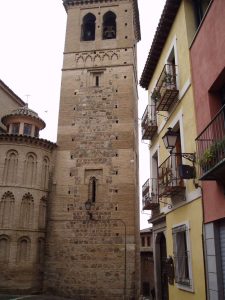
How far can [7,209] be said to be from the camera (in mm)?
19812

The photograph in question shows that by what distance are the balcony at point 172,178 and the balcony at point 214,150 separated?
157 cm

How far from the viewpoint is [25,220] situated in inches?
784

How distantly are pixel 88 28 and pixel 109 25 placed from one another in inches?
64.2

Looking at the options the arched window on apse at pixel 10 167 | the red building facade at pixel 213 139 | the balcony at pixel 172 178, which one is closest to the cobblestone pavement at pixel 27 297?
the arched window on apse at pixel 10 167

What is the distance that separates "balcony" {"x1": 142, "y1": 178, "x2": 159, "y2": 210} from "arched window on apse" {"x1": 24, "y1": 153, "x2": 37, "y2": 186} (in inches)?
421

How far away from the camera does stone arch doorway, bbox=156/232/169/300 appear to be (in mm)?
10498

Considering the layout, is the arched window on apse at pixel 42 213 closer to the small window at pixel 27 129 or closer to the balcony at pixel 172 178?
the small window at pixel 27 129

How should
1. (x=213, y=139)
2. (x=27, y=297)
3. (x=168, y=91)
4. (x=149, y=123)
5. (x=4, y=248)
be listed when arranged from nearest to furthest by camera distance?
(x=213, y=139)
(x=168, y=91)
(x=149, y=123)
(x=27, y=297)
(x=4, y=248)

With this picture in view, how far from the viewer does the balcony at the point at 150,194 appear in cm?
1056

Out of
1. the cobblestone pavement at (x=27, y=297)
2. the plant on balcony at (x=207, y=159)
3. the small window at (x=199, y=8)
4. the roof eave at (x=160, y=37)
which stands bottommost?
the cobblestone pavement at (x=27, y=297)

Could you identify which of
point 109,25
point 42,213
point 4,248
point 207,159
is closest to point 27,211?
point 42,213

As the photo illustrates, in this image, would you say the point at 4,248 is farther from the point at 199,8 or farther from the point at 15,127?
the point at 199,8

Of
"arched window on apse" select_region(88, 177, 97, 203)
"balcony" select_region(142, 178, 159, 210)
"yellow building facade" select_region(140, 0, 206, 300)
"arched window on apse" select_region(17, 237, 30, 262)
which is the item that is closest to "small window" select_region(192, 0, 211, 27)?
"yellow building facade" select_region(140, 0, 206, 300)

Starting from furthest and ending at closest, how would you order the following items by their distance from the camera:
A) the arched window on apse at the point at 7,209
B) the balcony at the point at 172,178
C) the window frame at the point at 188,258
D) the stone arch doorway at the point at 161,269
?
the arched window on apse at the point at 7,209
the stone arch doorway at the point at 161,269
the balcony at the point at 172,178
the window frame at the point at 188,258
